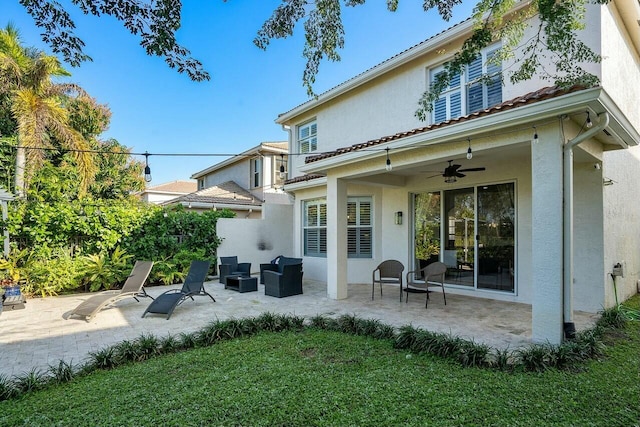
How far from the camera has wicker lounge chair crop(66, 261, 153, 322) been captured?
7117 mm

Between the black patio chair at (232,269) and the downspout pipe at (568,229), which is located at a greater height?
the downspout pipe at (568,229)

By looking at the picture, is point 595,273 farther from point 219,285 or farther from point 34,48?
point 34,48

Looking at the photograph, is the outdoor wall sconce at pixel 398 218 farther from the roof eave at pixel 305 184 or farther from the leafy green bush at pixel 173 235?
the leafy green bush at pixel 173 235

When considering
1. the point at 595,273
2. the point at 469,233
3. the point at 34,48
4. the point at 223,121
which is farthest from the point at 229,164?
the point at 595,273

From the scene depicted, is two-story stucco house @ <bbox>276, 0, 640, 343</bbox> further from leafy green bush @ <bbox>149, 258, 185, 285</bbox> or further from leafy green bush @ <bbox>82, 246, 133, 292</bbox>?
leafy green bush @ <bbox>82, 246, 133, 292</bbox>

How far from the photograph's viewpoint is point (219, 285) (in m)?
11.9

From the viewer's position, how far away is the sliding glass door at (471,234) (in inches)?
345

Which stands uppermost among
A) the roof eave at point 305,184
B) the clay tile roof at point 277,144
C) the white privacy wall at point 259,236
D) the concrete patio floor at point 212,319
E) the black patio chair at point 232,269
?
the clay tile roof at point 277,144

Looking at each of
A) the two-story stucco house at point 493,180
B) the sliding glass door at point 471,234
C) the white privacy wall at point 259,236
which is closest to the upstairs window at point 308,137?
the two-story stucco house at point 493,180

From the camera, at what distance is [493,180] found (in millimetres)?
8883

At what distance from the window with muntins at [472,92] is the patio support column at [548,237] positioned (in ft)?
12.7

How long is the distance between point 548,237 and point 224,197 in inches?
660

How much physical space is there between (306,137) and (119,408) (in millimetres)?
12363

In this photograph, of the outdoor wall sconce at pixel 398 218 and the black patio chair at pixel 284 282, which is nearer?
the black patio chair at pixel 284 282
